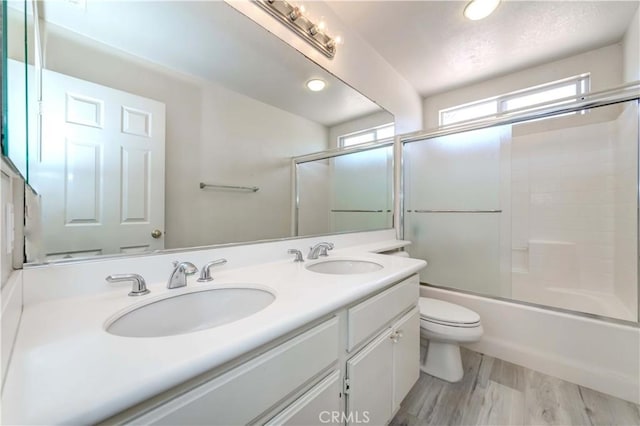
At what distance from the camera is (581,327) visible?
1.54 meters

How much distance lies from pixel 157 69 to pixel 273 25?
2.24ft

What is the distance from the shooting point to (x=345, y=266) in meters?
1.43

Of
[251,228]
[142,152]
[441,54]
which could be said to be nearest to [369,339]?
[251,228]

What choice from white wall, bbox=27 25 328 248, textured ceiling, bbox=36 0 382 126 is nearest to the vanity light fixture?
textured ceiling, bbox=36 0 382 126

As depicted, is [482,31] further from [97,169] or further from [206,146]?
[97,169]

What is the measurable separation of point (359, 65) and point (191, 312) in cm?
197

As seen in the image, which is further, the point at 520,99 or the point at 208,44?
the point at 520,99

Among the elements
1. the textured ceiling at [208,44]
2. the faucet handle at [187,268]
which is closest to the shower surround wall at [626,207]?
the textured ceiling at [208,44]

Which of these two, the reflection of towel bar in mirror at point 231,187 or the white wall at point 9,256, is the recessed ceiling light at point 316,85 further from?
the white wall at point 9,256

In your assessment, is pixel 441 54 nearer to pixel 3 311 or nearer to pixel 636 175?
pixel 636 175

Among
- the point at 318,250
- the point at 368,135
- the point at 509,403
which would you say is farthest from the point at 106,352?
the point at 368,135

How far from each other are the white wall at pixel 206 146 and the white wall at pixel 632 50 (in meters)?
2.37

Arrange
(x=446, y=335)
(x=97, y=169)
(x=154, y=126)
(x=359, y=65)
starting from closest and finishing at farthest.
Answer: (x=97, y=169), (x=154, y=126), (x=446, y=335), (x=359, y=65)

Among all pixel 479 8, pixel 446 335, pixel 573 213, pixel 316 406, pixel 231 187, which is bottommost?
pixel 446 335
